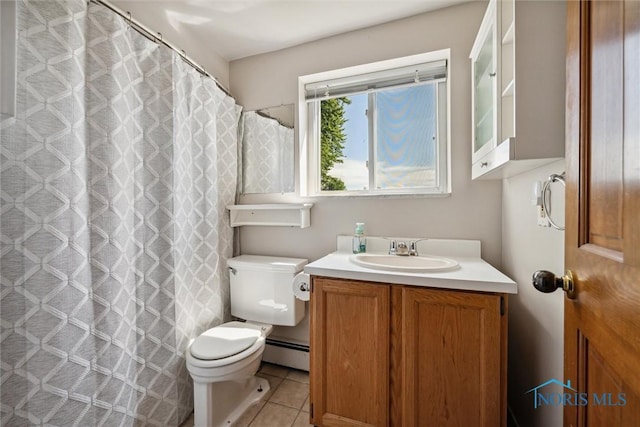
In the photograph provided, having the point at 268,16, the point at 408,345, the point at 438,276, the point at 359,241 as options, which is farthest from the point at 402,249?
the point at 268,16

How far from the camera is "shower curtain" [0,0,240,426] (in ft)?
2.89

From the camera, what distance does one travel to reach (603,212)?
1.72 feet

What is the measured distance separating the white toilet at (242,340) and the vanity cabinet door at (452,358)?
782 mm

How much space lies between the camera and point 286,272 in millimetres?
1700

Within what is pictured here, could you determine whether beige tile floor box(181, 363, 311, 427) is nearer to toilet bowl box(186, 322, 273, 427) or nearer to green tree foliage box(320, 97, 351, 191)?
toilet bowl box(186, 322, 273, 427)

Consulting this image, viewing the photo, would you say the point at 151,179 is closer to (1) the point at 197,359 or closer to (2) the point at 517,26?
(1) the point at 197,359

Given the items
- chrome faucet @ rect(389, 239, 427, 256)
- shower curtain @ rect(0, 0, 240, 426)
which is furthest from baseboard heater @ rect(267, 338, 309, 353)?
chrome faucet @ rect(389, 239, 427, 256)

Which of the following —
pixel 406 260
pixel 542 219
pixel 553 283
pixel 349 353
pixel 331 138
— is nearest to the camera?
A: pixel 553 283

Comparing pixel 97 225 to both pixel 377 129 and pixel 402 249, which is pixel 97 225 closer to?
pixel 402 249

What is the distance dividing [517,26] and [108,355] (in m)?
2.00

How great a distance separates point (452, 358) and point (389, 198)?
3.15 feet

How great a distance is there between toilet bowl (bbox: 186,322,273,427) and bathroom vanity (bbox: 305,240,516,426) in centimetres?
36

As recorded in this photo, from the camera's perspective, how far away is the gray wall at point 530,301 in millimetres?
958

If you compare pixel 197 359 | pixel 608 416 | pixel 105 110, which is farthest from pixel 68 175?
pixel 608 416
